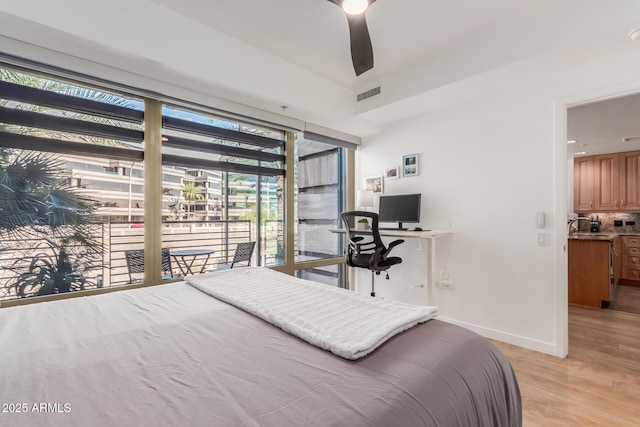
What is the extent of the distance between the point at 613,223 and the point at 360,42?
20.4 ft

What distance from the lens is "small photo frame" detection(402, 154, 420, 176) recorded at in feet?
11.0

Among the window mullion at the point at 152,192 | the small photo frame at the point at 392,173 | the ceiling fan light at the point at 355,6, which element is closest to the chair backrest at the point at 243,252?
the window mullion at the point at 152,192

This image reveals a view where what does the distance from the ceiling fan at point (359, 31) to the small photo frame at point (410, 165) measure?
1713 mm

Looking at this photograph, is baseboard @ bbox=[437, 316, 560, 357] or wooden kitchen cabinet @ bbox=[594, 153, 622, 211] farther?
wooden kitchen cabinet @ bbox=[594, 153, 622, 211]

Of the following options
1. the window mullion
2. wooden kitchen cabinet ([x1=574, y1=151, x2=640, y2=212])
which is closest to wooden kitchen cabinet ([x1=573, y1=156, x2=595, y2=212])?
wooden kitchen cabinet ([x1=574, y1=151, x2=640, y2=212])

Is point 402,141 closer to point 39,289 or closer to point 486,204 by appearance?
point 486,204

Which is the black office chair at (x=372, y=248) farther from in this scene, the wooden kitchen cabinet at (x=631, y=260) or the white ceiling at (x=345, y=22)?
the wooden kitchen cabinet at (x=631, y=260)

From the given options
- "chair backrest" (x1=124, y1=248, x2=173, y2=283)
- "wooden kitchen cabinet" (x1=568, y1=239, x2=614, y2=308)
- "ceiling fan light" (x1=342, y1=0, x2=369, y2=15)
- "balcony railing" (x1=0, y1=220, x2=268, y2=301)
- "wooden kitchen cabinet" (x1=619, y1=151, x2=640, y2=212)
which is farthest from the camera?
"wooden kitchen cabinet" (x1=619, y1=151, x2=640, y2=212)

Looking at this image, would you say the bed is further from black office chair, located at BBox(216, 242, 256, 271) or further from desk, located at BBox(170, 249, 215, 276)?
black office chair, located at BBox(216, 242, 256, 271)

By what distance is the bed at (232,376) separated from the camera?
65cm

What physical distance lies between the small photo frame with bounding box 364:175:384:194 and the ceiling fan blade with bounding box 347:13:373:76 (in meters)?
1.96

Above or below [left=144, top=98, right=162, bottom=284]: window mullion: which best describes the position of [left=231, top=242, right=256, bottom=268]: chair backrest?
below

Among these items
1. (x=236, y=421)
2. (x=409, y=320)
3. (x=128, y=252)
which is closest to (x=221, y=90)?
(x=128, y=252)

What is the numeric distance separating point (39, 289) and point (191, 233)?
1059mm
